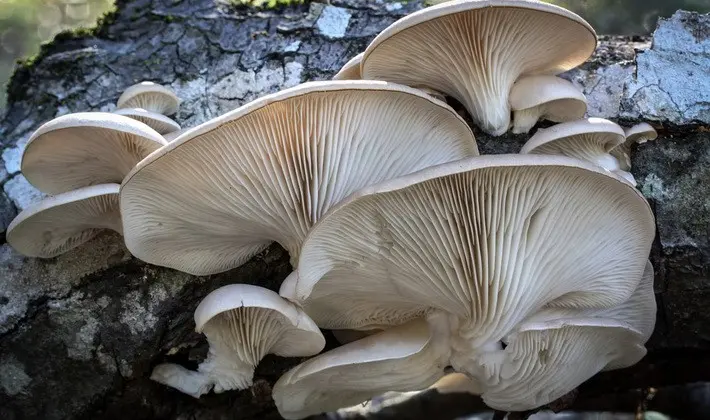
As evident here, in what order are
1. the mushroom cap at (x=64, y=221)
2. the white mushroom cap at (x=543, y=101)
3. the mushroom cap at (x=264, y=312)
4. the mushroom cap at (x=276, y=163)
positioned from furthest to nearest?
the white mushroom cap at (x=543, y=101)
the mushroom cap at (x=64, y=221)
the mushroom cap at (x=264, y=312)
the mushroom cap at (x=276, y=163)

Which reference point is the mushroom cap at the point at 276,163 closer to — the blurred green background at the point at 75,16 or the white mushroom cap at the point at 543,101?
the white mushroom cap at the point at 543,101

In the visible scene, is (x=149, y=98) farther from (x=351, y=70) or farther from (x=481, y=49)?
(x=481, y=49)

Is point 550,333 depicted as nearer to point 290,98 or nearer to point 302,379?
point 302,379

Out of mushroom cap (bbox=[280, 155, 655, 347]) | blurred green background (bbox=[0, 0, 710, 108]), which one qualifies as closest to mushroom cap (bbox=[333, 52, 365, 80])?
mushroom cap (bbox=[280, 155, 655, 347])

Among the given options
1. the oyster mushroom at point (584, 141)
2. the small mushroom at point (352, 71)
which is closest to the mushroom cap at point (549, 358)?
the oyster mushroom at point (584, 141)

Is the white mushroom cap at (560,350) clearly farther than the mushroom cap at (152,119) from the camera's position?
No

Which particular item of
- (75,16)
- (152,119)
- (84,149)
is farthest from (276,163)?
(75,16)

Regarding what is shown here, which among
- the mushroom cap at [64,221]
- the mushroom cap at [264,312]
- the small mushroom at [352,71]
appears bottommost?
the mushroom cap at [264,312]
